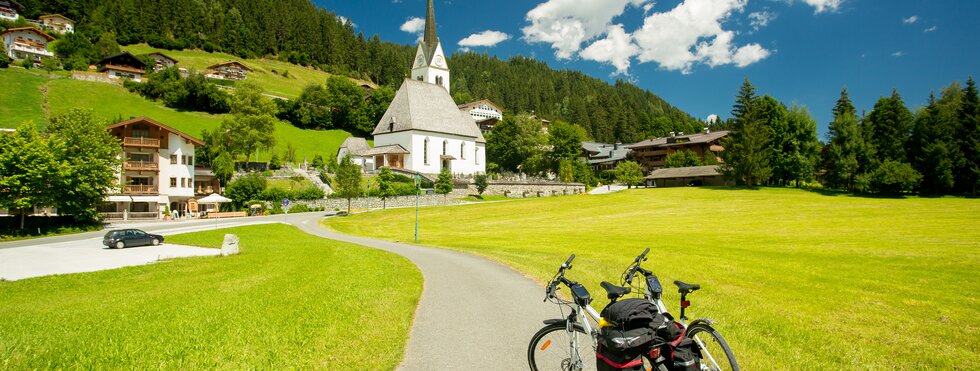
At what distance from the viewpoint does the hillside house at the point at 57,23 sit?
11723 cm

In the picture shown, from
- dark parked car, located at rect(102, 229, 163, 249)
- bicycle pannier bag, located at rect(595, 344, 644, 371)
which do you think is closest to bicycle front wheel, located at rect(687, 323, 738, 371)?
bicycle pannier bag, located at rect(595, 344, 644, 371)

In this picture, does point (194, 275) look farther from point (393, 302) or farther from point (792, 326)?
point (792, 326)

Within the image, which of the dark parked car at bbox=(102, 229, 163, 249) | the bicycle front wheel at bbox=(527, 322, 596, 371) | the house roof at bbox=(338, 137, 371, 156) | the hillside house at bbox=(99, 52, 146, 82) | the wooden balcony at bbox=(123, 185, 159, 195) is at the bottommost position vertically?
the dark parked car at bbox=(102, 229, 163, 249)

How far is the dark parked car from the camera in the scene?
27.9m

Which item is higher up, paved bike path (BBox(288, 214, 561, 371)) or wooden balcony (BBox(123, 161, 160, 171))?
wooden balcony (BBox(123, 161, 160, 171))

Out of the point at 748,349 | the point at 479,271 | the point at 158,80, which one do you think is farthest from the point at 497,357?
the point at 158,80

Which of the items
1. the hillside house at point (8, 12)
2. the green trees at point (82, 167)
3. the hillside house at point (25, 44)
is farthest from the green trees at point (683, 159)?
the hillside house at point (8, 12)

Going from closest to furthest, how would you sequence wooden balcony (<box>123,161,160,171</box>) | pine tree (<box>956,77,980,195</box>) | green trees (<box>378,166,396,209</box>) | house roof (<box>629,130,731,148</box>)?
wooden balcony (<box>123,161,160,171</box>)
pine tree (<box>956,77,980,195</box>)
green trees (<box>378,166,396,209</box>)
house roof (<box>629,130,731,148</box>)

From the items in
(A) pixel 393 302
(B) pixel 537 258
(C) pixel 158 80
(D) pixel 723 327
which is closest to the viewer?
(D) pixel 723 327

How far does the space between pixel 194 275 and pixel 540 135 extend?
A: 71410 millimetres

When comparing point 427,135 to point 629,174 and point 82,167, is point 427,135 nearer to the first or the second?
point 629,174

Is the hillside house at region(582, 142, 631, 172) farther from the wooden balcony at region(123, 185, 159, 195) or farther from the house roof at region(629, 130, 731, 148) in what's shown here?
the wooden balcony at region(123, 185, 159, 195)

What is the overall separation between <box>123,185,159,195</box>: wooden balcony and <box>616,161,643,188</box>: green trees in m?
66.0

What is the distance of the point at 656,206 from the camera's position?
5022 cm
